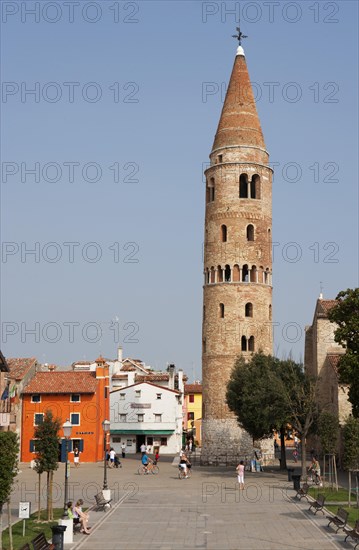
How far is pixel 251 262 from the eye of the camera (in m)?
59.9

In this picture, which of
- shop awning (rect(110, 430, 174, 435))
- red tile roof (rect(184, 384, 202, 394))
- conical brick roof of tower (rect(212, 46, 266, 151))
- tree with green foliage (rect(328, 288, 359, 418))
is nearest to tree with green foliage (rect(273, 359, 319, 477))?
tree with green foliage (rect(328, 288, 359, 418))

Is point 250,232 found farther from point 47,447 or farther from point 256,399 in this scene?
point 47,447

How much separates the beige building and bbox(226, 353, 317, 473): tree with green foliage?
19.2 feet

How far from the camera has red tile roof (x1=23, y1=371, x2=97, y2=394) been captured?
6347cm

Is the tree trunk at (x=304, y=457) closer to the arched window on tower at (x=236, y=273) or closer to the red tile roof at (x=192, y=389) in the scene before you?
the arched window on tower at (x=236, y=273)

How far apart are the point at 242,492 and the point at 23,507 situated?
1484cm

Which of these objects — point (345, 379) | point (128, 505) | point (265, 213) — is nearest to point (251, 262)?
point (265, 213)

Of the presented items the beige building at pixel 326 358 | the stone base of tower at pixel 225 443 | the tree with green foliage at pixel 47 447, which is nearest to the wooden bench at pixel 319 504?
the tree with green foliage at pixel 47 447

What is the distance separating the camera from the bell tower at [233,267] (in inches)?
2313

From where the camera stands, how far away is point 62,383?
64.5 meters

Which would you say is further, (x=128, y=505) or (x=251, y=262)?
(x=251, y=262)

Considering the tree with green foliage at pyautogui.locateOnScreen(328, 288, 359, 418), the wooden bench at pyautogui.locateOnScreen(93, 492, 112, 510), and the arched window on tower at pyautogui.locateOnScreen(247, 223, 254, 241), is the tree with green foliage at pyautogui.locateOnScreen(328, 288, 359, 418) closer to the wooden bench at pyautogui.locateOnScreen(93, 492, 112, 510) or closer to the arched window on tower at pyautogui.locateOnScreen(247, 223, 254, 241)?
the wooden bench at pyautogui.locateOnScreen(93, 492, 112, 510)

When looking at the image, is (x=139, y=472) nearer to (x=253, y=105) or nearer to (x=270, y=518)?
(x=270, y=518)

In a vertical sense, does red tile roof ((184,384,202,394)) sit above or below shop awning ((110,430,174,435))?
above
